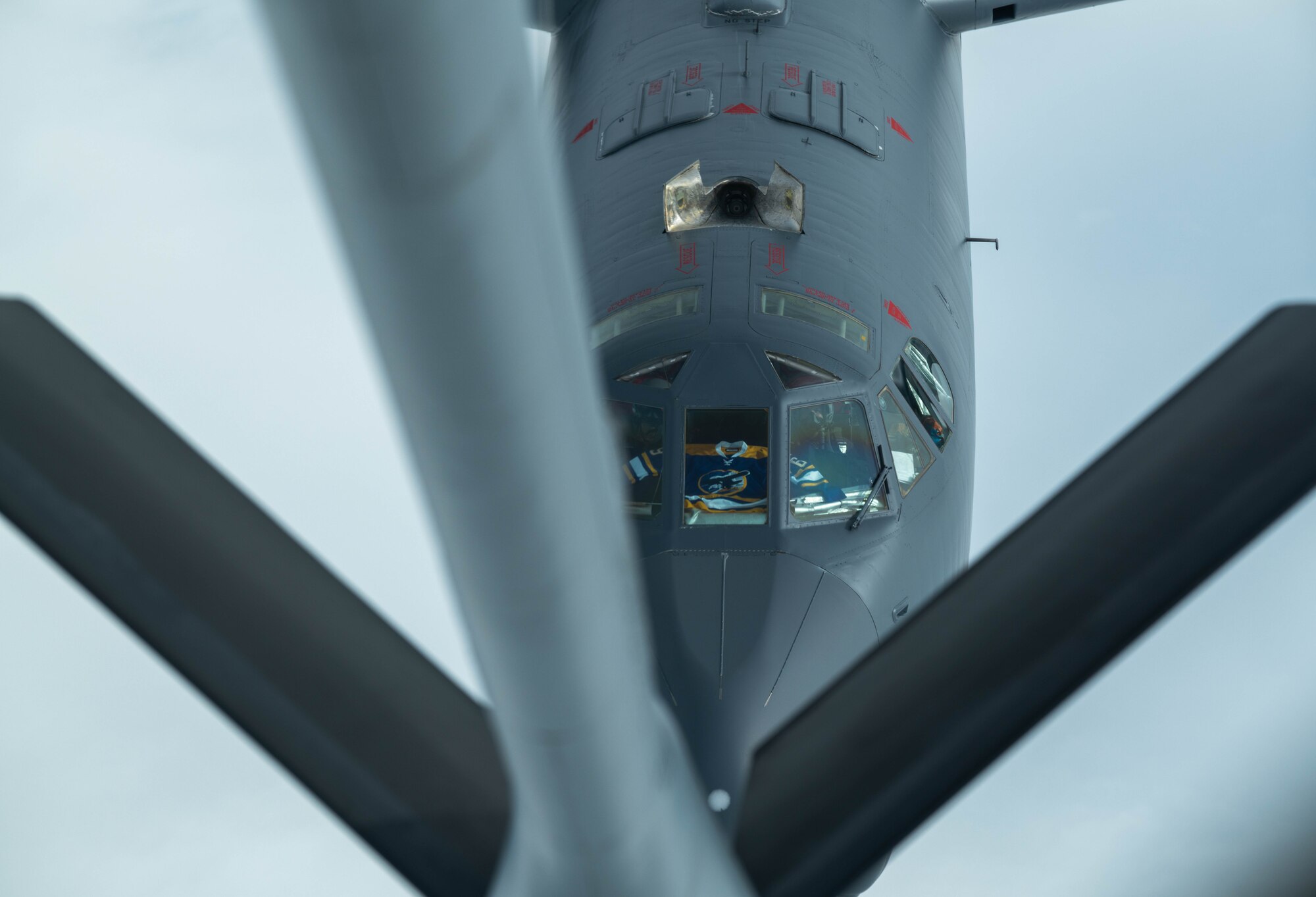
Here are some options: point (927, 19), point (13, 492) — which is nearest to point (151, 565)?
point (13, 492)

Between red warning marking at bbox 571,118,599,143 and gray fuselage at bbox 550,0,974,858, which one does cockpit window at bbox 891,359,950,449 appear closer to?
gray fuselage at bbox 550,0,974,858

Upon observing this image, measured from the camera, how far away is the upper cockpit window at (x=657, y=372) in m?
10.9

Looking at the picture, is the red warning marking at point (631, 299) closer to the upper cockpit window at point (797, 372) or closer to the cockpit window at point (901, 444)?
the upper cockpit window at point (797, 372)

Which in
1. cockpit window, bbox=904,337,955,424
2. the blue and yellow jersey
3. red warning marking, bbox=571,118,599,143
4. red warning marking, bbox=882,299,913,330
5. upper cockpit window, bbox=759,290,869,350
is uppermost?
red warning marking, bbox=571,118,599,143

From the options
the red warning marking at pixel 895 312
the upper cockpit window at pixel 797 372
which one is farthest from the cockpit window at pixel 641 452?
the red warning marking at pixel 895 312

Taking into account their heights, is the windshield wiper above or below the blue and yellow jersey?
below

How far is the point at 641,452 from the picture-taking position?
10.8 metres

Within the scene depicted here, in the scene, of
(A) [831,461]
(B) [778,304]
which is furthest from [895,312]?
(A) [831,461]

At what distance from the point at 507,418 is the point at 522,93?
19.4 inches

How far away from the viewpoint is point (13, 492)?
374cm

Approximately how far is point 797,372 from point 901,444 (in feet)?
4.04

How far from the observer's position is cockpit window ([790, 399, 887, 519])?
1052 centimetres

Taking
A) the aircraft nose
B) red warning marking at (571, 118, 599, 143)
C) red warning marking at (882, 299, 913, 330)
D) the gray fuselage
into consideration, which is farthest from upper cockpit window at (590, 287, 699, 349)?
red warning marking at (571, 118, 599, 143)

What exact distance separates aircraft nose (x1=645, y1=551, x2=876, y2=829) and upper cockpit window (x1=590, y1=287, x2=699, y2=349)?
8.55ft
